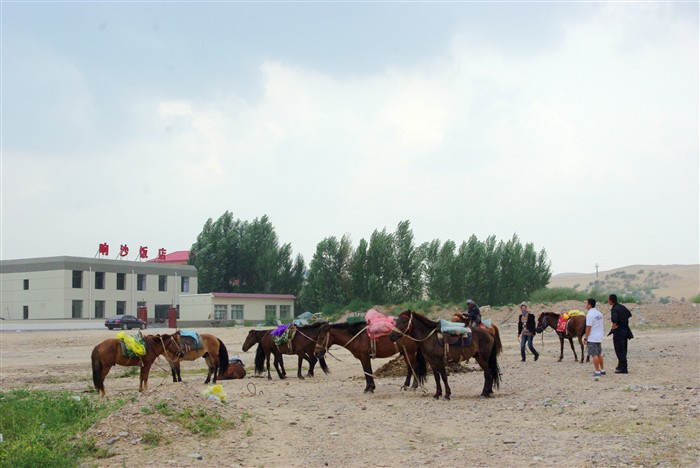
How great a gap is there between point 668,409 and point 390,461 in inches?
225

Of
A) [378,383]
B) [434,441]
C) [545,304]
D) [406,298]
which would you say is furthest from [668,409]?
[406,298]

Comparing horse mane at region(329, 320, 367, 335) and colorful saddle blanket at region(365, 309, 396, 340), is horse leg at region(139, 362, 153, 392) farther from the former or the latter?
colorful saddle blanket at region(365, 309, 396, 340)

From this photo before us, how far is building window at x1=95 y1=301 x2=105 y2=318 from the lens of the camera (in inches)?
2500

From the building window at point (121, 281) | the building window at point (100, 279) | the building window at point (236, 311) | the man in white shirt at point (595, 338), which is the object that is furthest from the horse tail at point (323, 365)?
the building window at point (121, 281)

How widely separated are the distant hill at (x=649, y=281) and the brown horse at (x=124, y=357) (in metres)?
101

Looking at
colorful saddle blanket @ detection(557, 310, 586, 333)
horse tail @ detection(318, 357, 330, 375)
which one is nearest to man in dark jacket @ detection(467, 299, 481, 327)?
horse tail @ detection(318, 357, 330, 375)

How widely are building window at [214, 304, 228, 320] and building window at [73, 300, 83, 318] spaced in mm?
11093

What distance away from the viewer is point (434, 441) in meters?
10.4

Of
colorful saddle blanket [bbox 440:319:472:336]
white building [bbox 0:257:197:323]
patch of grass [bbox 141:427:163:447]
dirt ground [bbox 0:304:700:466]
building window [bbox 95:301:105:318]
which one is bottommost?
dirt ground [bbox 0:304:700:466]

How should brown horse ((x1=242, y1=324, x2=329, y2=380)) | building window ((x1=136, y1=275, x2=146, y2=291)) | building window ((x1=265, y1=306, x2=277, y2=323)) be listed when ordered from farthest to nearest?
building window ((x1=265, y1=306, x2=277, y2=323)) → building window ((x1=136, y1=275, x2=146, y2=291)) → brown horse ((x1=242, y1=324, x2=329, y2=380))

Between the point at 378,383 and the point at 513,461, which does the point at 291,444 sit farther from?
the point at 378,383

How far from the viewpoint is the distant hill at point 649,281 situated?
115 meters

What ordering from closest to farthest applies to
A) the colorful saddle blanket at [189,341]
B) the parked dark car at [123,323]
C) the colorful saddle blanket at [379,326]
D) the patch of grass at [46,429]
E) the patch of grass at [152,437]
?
the patch of grass at [46,429] → the patch of grass at [152,437] → the colorful saddle blanket at [379,326] → the colorful saddle blanket at [189,341] → the parked dark car at [123,323]

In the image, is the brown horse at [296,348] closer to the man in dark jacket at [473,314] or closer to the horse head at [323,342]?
the horse head at [323,342]
